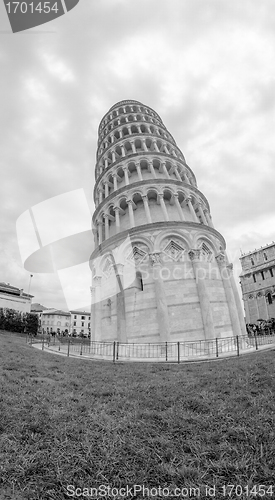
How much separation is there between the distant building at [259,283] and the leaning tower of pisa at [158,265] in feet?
122

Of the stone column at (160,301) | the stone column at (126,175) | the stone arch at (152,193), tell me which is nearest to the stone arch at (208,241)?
the stone column at (160,301)

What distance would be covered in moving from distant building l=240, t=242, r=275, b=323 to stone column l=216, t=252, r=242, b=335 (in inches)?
1521

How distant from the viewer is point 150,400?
5.58 meters

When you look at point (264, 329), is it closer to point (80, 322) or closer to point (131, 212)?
point (131, 212)

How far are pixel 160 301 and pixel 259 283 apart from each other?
47.2 meters

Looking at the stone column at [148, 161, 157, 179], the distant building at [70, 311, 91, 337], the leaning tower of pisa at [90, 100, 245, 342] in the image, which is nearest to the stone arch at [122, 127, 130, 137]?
the leaning tower of pisa at [90, 100, 245, 342]

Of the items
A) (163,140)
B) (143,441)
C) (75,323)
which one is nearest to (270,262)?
(163,140)

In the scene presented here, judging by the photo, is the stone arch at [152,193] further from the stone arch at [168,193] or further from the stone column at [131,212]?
the stone column at [131,212]

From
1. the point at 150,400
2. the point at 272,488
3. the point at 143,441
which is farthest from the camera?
the point at 150,400

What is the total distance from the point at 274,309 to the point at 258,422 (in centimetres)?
5457

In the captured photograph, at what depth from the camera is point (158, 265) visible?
61.1 ft

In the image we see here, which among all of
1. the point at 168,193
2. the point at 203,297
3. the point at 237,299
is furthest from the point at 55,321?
the point at 203,297

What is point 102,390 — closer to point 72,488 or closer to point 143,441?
point 143,441

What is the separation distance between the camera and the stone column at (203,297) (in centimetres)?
1681
